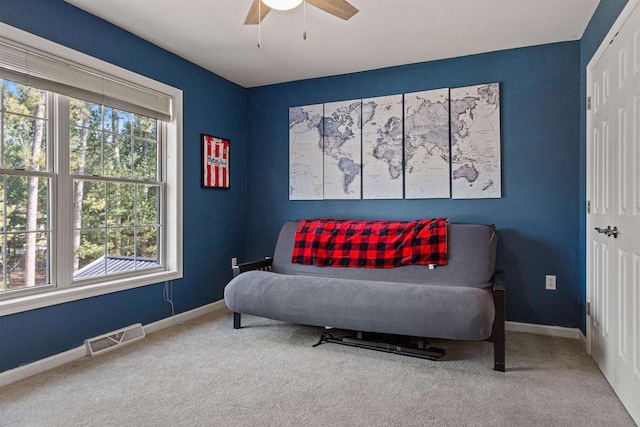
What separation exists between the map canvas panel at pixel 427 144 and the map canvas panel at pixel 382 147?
0.28 feet

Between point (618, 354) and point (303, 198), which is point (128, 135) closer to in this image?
point (303, 198)

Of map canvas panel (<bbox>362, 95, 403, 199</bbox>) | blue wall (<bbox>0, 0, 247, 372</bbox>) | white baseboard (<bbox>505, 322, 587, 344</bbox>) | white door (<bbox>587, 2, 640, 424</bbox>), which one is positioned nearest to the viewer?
white door (<bbox>587, 2, 640, 424</bbox>)

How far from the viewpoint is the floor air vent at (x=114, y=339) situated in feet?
9.01

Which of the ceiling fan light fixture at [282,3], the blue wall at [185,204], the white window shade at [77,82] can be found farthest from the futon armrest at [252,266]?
the ceiling fan light fixture at [282,3]

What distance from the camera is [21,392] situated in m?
2.18

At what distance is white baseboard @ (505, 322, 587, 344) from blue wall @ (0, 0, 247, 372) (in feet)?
9.09

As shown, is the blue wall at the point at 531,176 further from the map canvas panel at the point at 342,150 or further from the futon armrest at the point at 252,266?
the futon armrest at the point at 252,266

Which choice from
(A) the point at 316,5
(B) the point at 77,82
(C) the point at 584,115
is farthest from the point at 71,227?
(C) the point at 584,115

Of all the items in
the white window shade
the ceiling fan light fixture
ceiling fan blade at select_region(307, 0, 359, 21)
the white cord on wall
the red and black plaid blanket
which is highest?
ceiling fan blade at select_region(307, 0, 359, 21)

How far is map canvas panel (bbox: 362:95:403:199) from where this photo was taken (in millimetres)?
3686

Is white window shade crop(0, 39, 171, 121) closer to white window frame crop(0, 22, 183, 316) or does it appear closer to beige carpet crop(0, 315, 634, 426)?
white window frame crop(0, 22, 183, 316)

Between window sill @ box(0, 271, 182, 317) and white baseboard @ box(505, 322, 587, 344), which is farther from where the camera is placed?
white baseboard @ box(505, 322, 587, 344)

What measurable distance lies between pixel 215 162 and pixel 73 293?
70.2 inches

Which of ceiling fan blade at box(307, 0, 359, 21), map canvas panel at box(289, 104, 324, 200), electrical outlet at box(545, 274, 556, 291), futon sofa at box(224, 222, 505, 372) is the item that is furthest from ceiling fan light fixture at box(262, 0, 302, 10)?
electrical outlet at box(545, 274, 556, 291)
